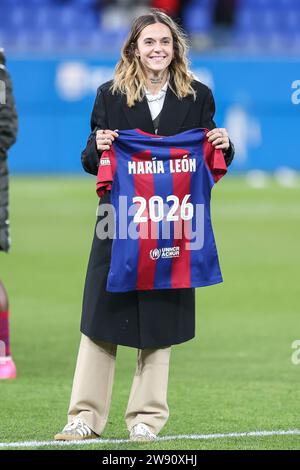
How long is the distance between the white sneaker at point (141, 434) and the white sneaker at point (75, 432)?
0.71 ft

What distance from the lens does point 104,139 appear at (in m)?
6.04

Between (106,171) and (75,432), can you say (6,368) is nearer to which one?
(75,432)

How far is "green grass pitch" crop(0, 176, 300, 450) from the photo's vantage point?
269 inches

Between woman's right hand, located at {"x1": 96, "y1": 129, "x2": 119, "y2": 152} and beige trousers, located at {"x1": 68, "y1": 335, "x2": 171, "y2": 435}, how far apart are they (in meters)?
0.92

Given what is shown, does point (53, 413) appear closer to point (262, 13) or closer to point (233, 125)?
point (233, 125)

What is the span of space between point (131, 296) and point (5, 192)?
2083 millimetres

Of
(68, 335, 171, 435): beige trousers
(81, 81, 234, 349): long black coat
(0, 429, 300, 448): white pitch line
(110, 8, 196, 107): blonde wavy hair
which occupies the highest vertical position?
(110, 8, 196, 107): blonde wavy hair

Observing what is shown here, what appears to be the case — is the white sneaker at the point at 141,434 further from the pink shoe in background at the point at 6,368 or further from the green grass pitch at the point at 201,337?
the pink shoe in background at the point at 6,368

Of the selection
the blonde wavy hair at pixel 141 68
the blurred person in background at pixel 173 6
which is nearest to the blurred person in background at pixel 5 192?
the blonde wavy hair at pixel 141 68

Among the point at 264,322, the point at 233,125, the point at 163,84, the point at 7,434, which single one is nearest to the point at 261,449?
the point at 7,434

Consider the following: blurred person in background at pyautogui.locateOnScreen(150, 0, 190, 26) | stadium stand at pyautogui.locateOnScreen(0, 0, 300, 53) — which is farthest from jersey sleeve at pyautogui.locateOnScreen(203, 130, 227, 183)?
blurred person in background at pyautogui.locateOnScreen(150, 0, 190, 26)

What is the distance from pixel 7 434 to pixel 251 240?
957 cm

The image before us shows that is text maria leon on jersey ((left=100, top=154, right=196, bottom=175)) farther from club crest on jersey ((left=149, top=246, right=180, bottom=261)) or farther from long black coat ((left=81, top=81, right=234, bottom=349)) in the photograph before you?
club crest on jersey ((left=149, top=246, right=180, bottom=261))

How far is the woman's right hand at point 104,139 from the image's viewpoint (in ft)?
19.8
